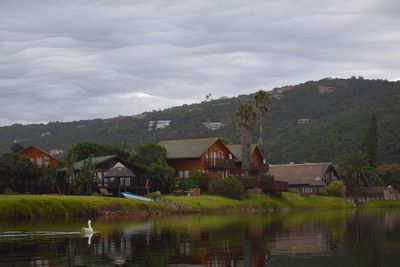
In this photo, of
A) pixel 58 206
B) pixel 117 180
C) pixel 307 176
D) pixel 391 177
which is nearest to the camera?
pixel 58 206

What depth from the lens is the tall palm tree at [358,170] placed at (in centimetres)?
14162

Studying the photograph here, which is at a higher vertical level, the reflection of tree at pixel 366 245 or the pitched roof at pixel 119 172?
the pitched roof at pixel 119 172

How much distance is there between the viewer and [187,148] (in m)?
116

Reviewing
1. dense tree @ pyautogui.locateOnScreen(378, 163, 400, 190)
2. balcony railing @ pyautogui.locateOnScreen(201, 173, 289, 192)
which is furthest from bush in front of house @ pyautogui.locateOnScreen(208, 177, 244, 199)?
dense tree @ pyautogui.locateOnScreen(378, 163, 400, 190)

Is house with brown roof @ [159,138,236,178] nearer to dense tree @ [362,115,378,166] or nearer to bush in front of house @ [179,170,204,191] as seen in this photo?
bush in front of house @ [179,170,204,191]

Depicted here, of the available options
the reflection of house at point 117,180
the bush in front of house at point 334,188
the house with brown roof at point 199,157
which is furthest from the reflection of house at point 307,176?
the reflection of house at point 117,180

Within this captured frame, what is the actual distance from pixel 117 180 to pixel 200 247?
58.0 m

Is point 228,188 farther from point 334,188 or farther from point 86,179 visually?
point 334,188

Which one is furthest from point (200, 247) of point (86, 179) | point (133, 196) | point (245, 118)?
point (245, 118)

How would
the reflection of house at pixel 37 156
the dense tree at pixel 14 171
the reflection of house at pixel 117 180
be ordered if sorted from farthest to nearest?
the reflection of house at pixel 37 156 → the reflection of house at pixel 117 180 → the dense tree at pixel 14 171

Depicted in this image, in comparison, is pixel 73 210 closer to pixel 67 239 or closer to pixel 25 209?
pixel 25 209

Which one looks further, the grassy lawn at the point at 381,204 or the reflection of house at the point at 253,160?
the grassy lawn at the point at 381,204

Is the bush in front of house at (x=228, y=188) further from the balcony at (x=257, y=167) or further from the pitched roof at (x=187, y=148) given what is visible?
the balcony at (x=257, y=167)

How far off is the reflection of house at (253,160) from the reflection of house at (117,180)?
2878 centimetres
